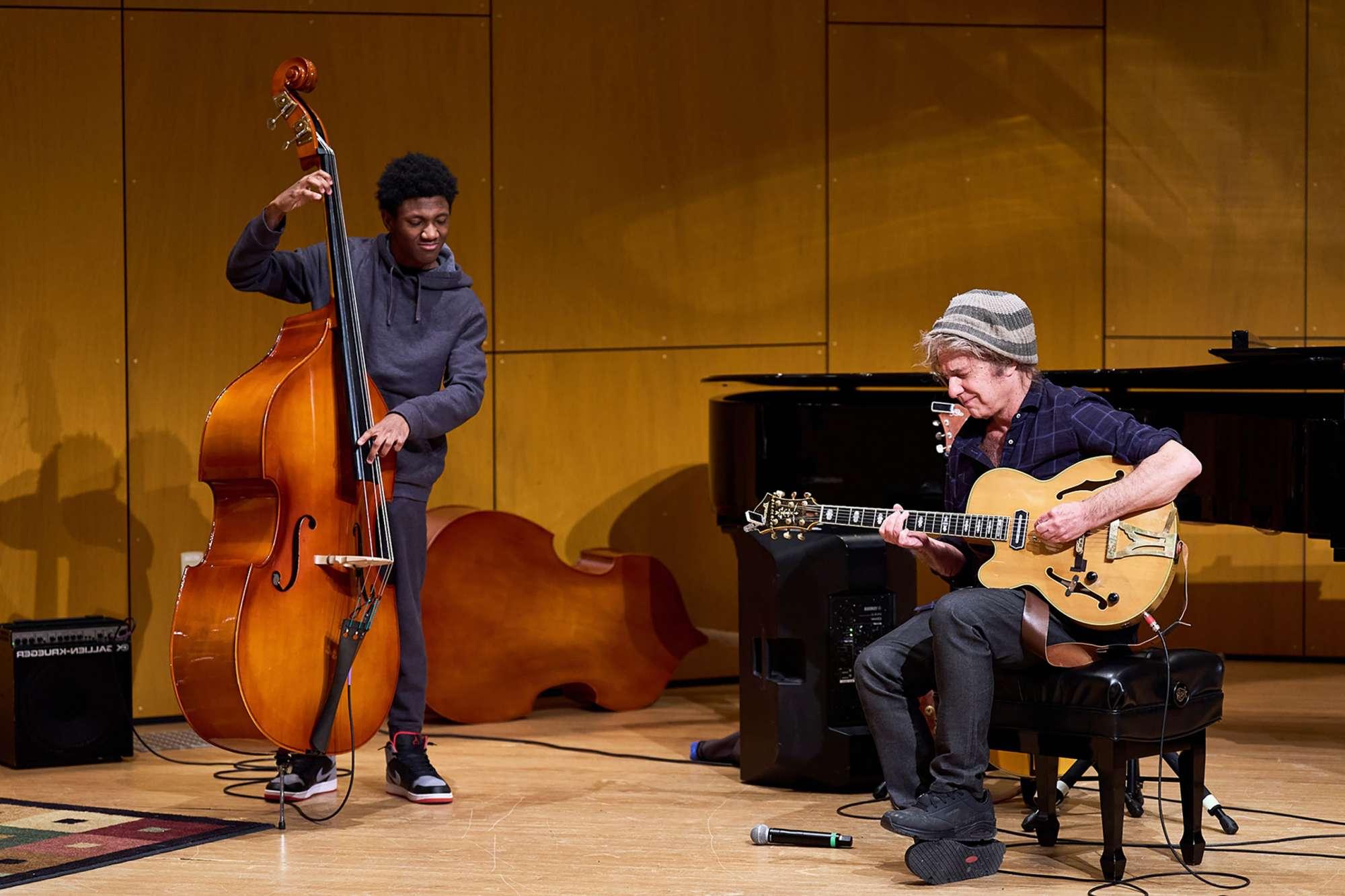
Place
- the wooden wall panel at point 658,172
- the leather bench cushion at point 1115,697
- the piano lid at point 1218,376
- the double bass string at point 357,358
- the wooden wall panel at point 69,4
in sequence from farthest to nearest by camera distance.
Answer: the wooden wall panel at point 658,172
the wooden wall panel at point 69,4
the piano lid at point 1218,376
the double bass string at point 357,358
the leather bench cushion at point 1115,697

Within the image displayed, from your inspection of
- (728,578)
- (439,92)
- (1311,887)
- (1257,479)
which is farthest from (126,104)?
(1311,887)

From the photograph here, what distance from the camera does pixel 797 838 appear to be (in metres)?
3.78

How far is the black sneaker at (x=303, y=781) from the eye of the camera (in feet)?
13.9

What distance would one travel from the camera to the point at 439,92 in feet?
19.2

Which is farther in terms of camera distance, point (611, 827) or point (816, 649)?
point (816, 649)

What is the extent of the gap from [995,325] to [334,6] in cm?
312

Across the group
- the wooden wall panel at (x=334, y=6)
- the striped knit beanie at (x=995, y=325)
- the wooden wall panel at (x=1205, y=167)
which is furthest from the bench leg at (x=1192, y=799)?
the wooden wall panel at (x=334, y=6)

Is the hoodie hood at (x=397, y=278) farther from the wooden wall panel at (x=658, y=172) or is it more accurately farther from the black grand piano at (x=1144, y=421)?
the wooden wall panel at (x=658, y=172)

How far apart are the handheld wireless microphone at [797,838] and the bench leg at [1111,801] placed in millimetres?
615

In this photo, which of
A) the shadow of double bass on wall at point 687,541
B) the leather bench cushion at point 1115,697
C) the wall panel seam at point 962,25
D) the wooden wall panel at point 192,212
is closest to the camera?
the leather bench cushion at point 1115,697

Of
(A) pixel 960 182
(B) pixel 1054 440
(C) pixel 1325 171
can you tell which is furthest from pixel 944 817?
(C) pixel 1325 171

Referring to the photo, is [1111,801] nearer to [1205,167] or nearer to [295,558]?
[295,558]

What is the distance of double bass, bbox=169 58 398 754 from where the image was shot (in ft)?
11.9

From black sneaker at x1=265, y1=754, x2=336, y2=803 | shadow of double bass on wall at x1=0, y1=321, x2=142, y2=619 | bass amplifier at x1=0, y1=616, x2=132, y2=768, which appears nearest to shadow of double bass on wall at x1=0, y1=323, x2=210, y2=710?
shadow of double bass on wall at x1=0, y1=321, x2=142, y2=619
